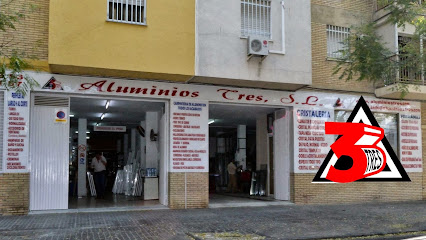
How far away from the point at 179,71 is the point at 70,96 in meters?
3.10

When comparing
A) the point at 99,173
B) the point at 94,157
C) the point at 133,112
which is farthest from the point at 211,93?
the point at 94,157

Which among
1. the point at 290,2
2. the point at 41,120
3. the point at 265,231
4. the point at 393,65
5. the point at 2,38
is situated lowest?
the point at 265,231

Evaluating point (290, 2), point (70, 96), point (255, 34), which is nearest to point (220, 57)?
point (255, 34)

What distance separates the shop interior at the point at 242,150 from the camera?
16688mm

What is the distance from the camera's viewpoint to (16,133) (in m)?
11.5

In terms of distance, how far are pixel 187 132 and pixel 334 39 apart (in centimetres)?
633

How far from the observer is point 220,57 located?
1288 cm

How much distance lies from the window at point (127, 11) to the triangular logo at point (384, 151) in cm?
769

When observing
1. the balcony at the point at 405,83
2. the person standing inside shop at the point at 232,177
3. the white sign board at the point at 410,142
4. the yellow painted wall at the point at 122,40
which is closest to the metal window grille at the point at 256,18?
the yellow painted wall at the point at 122,40

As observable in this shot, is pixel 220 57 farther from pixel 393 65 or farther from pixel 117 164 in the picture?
pixel 117 164

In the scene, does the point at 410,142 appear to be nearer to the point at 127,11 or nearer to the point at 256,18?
the point at 256,18

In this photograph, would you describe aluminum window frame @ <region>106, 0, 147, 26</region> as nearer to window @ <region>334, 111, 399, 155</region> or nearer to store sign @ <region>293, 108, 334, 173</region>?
store sign @ <region>293, 108, 334, 173</region>

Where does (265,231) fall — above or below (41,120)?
below

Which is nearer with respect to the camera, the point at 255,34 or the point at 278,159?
the point at 255,34
